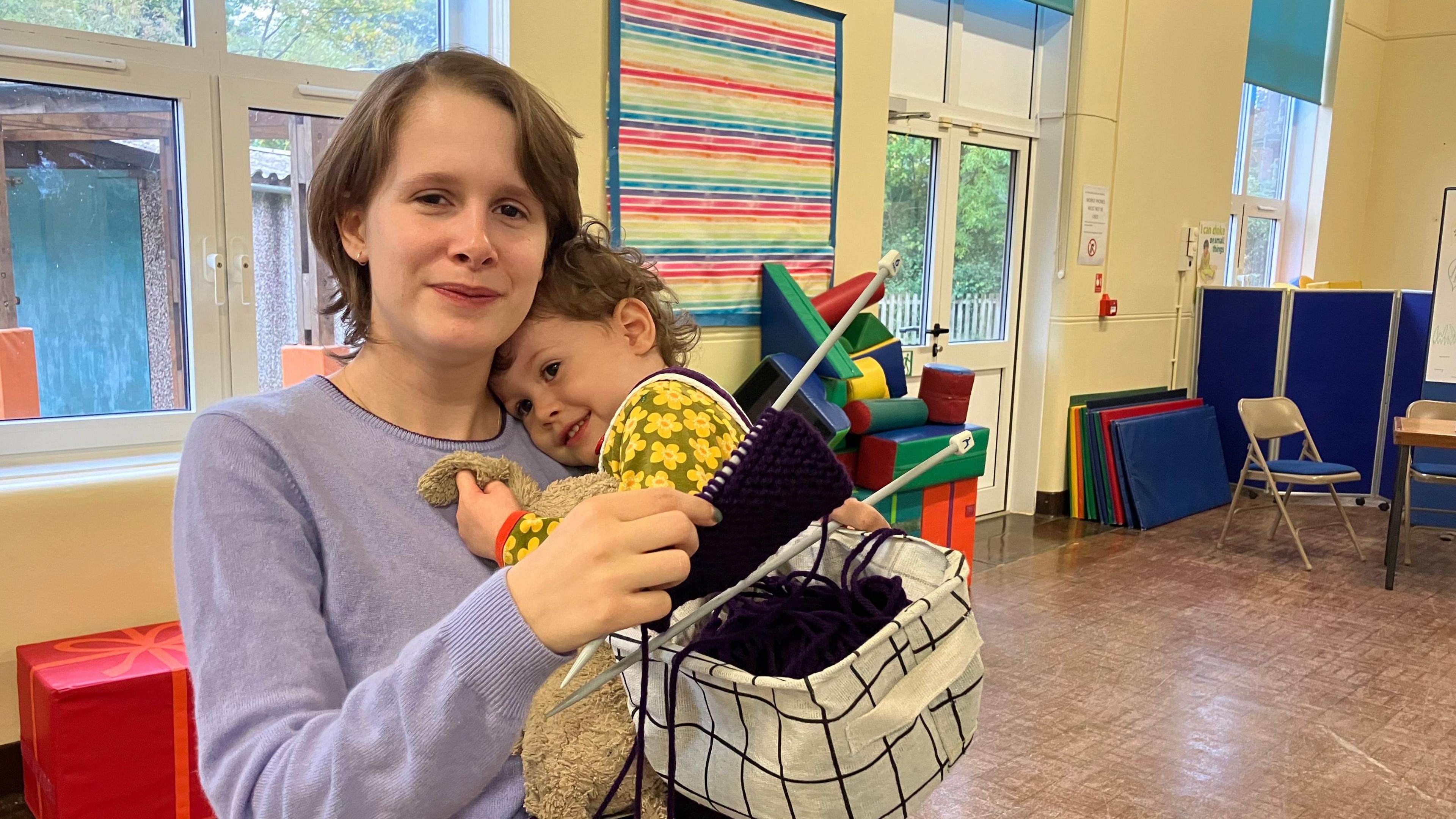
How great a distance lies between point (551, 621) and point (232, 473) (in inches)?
15.8

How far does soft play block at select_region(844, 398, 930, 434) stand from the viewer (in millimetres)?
4004

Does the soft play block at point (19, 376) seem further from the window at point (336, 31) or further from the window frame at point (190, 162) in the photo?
the window at point (336, 31)

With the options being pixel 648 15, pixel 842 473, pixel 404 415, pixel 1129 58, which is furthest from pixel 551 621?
pixel 1129 58

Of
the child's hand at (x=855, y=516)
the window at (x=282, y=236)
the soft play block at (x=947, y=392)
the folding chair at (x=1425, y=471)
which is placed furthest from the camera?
the folding chair at (x=1425, y=471)

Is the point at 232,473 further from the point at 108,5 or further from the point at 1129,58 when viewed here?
the point at 1129,58

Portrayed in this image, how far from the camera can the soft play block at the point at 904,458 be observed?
3973 mm

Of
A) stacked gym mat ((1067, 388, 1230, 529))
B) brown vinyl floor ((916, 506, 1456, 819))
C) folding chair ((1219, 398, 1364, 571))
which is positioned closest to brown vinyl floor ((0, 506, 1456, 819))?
brown vinyl floor ((916, 506, 1456, 819))

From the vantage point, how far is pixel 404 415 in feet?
4.07

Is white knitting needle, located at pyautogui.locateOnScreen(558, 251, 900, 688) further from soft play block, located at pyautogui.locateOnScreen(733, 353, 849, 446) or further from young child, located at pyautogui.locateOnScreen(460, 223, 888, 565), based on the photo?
soft play block, located at pyautogui.locateOnScreen(733, 353, 849, 446)

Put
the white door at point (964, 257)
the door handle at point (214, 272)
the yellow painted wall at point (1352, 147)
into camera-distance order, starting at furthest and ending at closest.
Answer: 1. the yellow painted wall at point (1352, 147)
2. the white door at point (964, 257)
3. the door handle at point (214, 272)

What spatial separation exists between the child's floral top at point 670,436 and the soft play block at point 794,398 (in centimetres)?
229

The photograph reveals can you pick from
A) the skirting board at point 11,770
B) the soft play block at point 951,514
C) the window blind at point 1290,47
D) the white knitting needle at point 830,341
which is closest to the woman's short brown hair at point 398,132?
the white knitting needle at point 830,341

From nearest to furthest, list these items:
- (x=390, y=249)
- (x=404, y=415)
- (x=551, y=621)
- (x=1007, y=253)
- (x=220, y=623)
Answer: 1. (x=551, y=621)
2. (x=220, y=623)
3. (x=390, y=249)
4. (x=404, y=415)
5. (x=1007, y=253)

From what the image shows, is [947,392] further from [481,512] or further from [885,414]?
[481,512]
